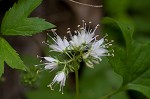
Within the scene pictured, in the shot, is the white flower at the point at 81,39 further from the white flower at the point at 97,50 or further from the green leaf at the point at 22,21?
the green leaf at the point at 22,21

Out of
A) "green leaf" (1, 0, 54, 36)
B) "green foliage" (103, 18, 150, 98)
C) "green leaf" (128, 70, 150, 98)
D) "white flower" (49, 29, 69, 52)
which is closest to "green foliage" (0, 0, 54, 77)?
"green leaf" (1, 0, 54, 36)

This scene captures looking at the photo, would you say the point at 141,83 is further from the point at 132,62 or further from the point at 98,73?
the point at 98,73

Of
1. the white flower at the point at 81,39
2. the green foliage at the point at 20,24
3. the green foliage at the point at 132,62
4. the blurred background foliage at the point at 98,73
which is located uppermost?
the green foliage at the point at 20,24

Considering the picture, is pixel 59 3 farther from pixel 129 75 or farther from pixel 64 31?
pixel 129 75

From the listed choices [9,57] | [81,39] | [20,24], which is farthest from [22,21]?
[81,39]

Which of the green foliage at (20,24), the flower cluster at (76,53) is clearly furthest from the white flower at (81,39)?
the green foliage at (20,24)

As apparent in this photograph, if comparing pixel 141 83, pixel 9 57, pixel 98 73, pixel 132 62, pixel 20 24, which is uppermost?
pixel 20 24

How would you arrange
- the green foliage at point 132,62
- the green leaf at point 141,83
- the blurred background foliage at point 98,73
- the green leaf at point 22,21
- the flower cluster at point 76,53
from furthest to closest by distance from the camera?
1. the blurred background foliage at point 98,73
2. the green leaf at point 141,83
3. the green foliage at point 132,62
4. the green leaf at point 22,21
5. the flower cluster at point 76,53
